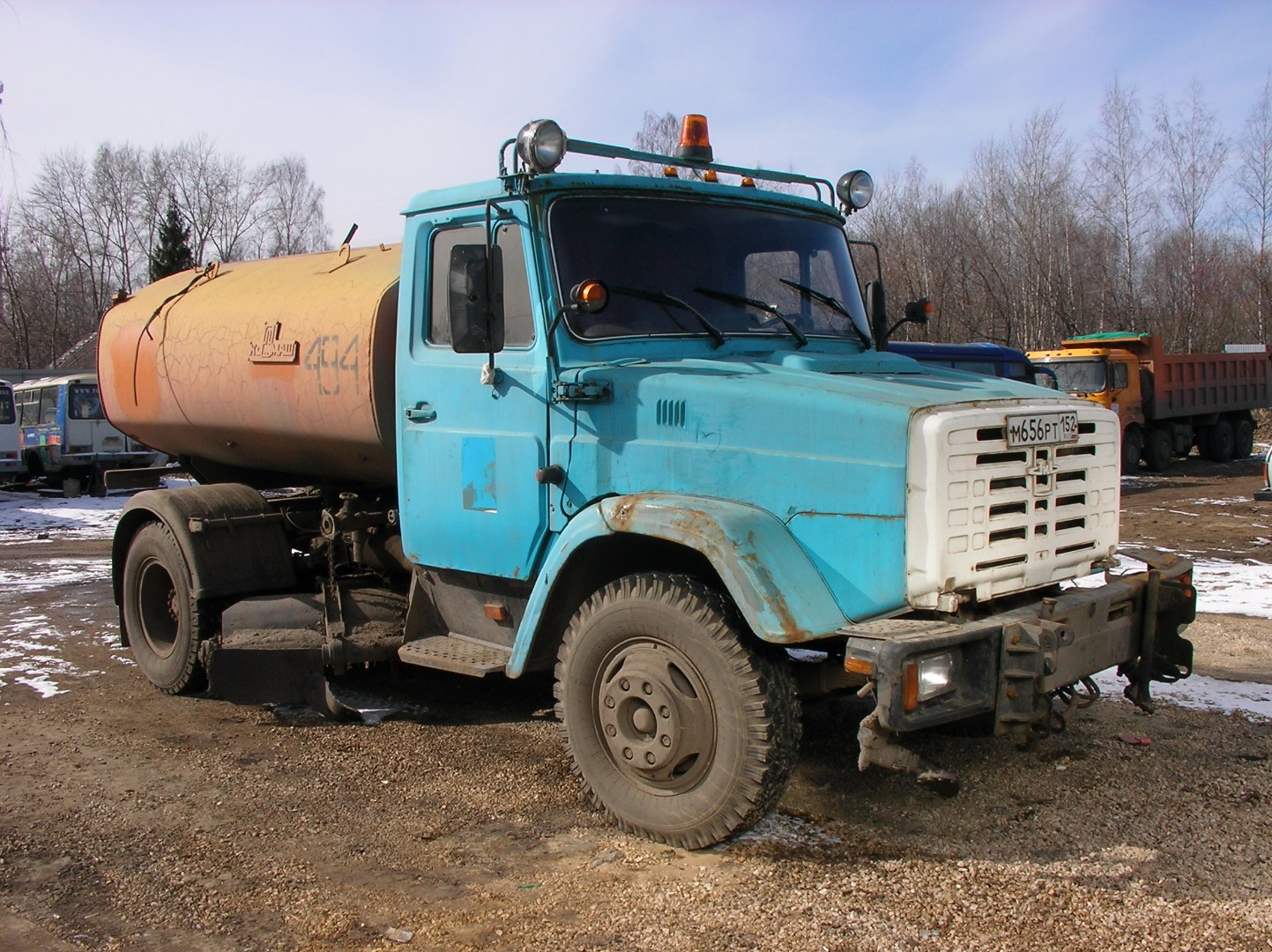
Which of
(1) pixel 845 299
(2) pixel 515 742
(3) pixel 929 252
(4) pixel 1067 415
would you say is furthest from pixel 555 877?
(3) pixel 929 252

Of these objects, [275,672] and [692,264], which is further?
[275,672]

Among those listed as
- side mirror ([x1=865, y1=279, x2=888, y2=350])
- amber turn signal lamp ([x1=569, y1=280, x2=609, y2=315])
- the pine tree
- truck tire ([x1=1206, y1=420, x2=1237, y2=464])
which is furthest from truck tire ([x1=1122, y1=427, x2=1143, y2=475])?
the pine tree

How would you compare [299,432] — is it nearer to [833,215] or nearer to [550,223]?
[550,223]

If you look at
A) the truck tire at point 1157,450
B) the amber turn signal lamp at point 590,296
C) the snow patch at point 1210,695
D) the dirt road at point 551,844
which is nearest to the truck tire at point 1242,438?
the truck tire at point 1157,450

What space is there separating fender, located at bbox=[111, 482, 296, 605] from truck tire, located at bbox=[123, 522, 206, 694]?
0.36 ft

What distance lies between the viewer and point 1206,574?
32.7 ft

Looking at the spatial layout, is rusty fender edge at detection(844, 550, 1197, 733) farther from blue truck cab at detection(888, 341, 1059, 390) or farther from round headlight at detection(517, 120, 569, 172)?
blue truck cab at detection(888, 341, 1059, 390)

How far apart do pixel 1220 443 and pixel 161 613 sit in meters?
24.8

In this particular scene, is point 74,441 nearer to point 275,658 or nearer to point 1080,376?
point 275,658

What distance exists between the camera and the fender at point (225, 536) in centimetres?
622

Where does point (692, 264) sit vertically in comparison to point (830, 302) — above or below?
above

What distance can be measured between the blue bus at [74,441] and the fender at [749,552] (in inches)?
786

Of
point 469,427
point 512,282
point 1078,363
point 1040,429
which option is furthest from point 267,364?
point 1078,363

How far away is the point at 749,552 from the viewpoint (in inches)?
150
